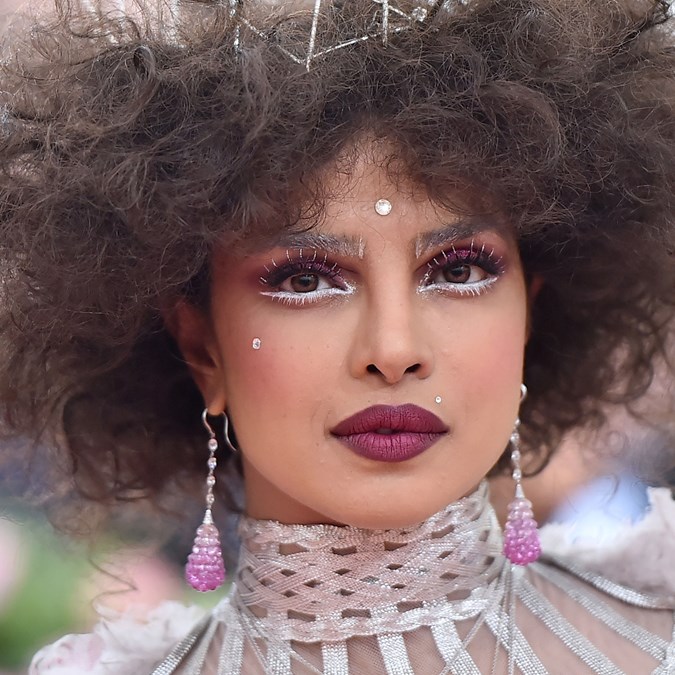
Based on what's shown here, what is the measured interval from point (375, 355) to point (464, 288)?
20cm

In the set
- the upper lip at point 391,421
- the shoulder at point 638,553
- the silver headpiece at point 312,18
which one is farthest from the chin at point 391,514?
the silver headpiece at point 312,18

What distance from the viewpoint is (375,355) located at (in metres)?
1.20

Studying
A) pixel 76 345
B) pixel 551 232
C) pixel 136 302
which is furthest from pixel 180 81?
pixel 551 232

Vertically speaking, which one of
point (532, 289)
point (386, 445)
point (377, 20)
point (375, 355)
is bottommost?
point (386, 445)

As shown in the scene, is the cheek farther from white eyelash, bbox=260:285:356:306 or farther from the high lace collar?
the high lace collar

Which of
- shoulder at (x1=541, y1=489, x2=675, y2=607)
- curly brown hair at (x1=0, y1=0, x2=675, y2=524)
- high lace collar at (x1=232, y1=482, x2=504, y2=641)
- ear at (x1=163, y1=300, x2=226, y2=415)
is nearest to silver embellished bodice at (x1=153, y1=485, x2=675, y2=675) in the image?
high lace collar at (x1=232, y1=482, x2=504, y2=641)

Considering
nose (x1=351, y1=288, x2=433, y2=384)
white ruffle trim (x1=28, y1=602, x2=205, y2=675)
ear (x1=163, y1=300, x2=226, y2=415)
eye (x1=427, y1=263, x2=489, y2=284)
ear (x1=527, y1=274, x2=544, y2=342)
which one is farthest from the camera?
white ruffle trim (x1=28, y1=602, x2=205, y2=675)

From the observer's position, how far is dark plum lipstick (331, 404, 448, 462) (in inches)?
48.7

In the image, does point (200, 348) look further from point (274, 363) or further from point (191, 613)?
point (191, 613)

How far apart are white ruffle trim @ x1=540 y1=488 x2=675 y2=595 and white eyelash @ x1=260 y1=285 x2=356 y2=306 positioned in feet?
2.38

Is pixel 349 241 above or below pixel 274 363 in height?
above

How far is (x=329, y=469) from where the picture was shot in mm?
1267

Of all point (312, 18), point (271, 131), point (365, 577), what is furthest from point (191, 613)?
point (312, 18)

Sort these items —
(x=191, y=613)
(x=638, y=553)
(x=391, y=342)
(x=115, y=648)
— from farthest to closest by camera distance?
(x=191, y=613), (x=115, y=648), (x=638, y=553), (x=391, y=342)
